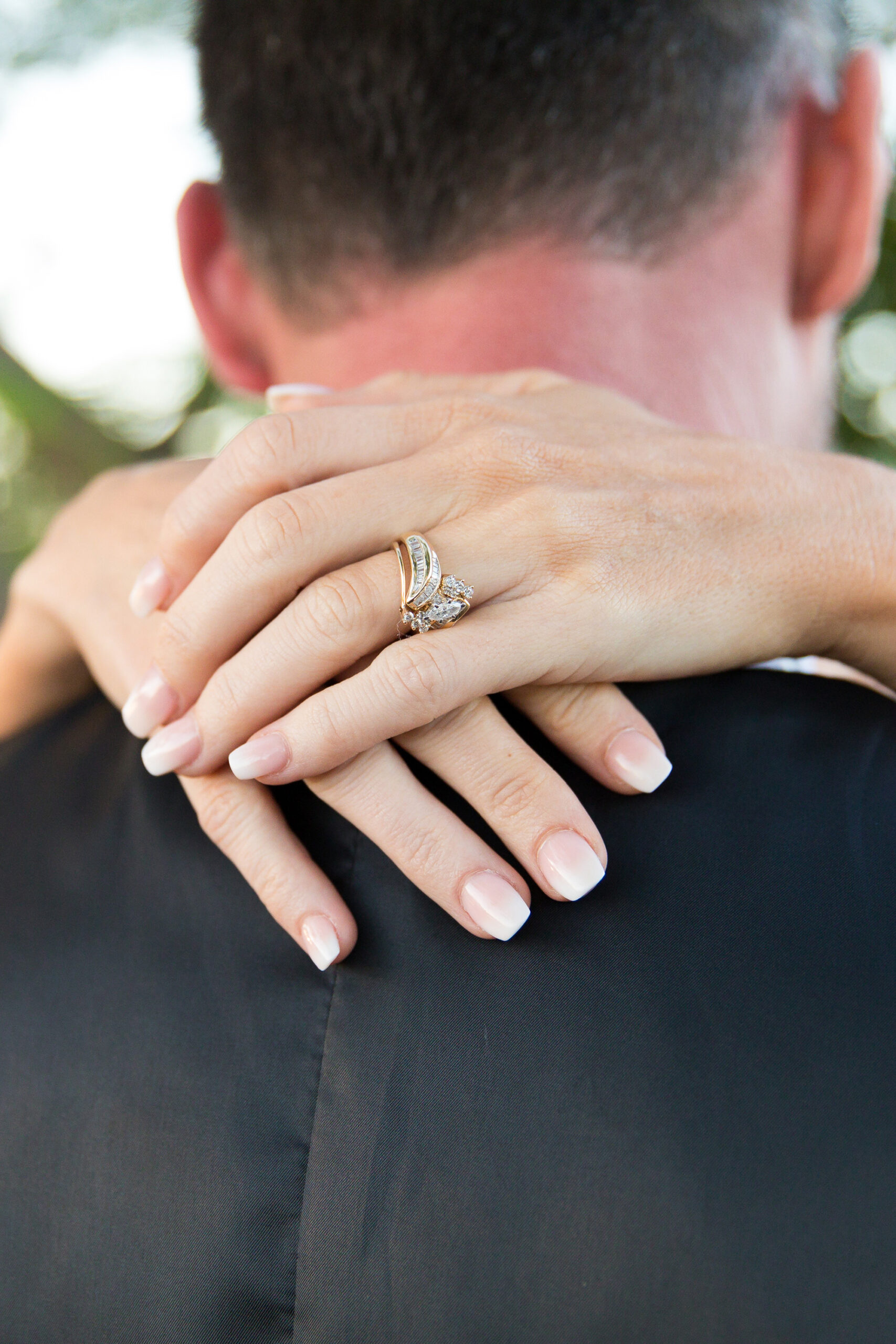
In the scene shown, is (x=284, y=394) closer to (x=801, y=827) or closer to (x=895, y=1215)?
(x=801, y=827)

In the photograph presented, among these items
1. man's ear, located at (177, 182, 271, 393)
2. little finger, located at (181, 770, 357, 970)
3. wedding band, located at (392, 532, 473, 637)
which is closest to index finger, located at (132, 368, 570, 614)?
wedding band, located at (392, 532, 473, 637)

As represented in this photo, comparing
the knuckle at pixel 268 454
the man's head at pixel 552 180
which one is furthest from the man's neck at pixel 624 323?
the knuckle at pixel 268 454

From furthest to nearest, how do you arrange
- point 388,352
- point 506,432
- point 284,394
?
point 388,352, point 284,394, point 506,432

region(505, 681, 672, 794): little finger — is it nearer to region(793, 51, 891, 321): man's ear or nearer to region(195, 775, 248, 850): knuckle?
region(195, 775, 248, 850): knuckle

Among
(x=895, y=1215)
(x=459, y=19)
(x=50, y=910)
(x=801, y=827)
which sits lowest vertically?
(x=895, y=1215)

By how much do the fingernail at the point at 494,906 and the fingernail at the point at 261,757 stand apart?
0.20m

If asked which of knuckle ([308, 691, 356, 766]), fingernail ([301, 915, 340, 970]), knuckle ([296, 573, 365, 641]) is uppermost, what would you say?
knuckle ([296, 573, 365, 641])

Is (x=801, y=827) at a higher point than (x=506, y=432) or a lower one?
lower

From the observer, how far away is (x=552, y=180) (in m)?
1.21

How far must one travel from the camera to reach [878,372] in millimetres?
8516

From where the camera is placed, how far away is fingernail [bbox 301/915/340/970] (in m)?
0.86

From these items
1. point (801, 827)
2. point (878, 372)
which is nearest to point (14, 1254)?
point (801, 827)

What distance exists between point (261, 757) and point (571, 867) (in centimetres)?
29

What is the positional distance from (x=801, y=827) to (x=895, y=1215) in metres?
0.31
